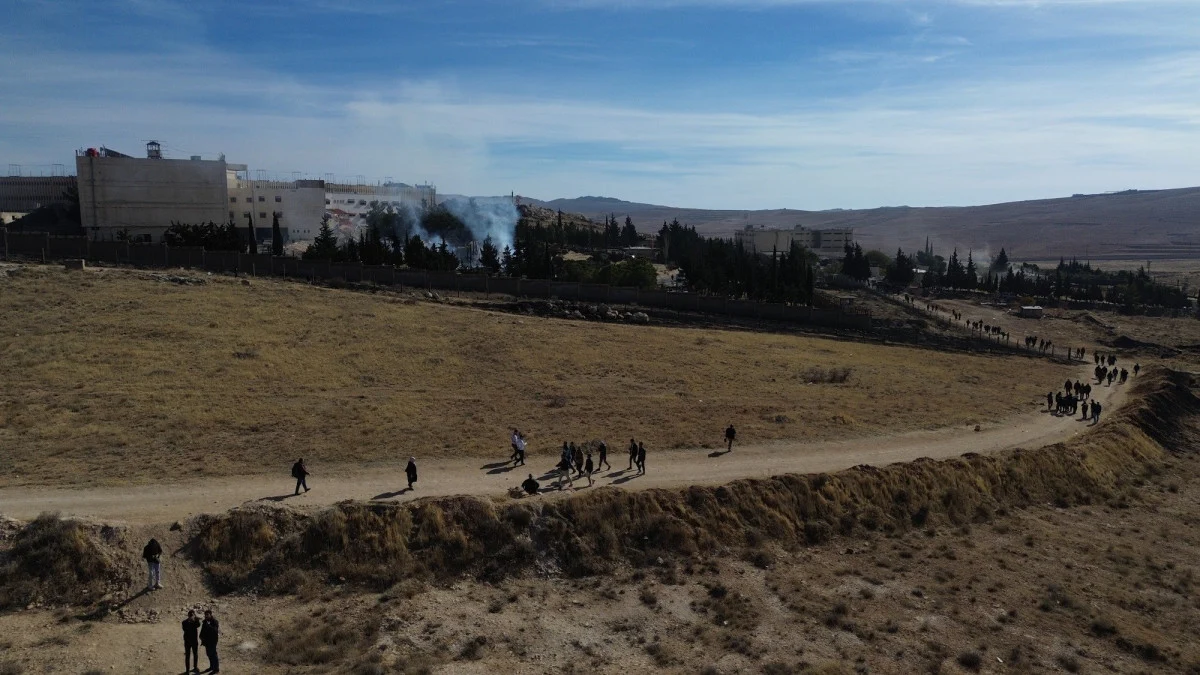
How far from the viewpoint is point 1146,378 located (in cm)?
5078

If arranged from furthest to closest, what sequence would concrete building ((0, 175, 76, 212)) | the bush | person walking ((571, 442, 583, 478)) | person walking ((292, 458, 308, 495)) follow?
concrete building ((0, 175, 76, 212)), person walking ((571, 442, 583, 478)), person walking ((292, 458, 308, 495)), the bush

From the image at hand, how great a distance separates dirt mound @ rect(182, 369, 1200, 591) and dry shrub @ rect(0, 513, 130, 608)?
2.14 metres

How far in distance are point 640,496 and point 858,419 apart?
14.4 m

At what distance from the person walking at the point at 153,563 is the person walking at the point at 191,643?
3104mm

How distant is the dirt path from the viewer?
70.2ft

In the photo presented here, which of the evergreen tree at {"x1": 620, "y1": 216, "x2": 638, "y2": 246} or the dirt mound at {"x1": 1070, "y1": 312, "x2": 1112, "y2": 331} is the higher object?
the evergreen tree at {"x1": 620, "y1": 216, "x2": 638, "y2": 246}

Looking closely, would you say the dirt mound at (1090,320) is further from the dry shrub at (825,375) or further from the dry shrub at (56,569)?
the dry shrub at (56,569)

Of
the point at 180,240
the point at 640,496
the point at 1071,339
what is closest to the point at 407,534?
the point at 640,496

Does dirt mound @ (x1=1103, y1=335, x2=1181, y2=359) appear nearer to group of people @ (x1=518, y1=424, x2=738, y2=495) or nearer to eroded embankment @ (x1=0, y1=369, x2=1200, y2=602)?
eroded embankment @ (x1=0, y1=369, x2=1200, y2=602)

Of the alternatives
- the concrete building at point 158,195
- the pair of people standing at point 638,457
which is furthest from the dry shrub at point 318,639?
the concrete building at point 158,195

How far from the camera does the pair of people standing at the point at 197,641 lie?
15.9 meters

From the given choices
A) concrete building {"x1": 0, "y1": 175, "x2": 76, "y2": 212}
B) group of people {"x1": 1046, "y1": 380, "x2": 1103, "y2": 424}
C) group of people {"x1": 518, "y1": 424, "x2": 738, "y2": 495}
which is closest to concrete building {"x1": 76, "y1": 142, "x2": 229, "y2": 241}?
concrete building {"x1": 0, "y1": 175, "x2": 76, "y2": 212}

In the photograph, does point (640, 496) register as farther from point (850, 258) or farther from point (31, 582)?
point (850, 258)

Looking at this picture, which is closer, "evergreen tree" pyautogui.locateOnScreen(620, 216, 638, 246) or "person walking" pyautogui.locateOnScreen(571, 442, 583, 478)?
"person walking" pyautogui.locateOnScreen(571, 442, 583, 478)
